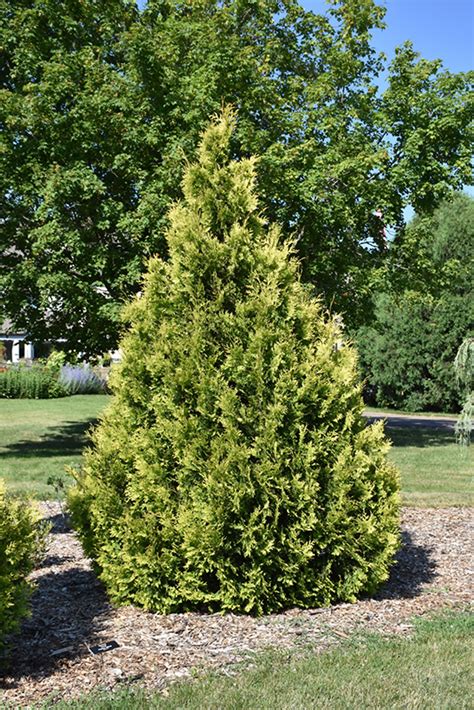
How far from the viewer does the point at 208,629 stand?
175 inches

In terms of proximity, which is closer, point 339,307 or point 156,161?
point 156,161

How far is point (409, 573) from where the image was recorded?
18.9 ft

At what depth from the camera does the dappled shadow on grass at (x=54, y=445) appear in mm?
13954

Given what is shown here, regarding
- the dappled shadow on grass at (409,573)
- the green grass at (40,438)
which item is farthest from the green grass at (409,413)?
the dappled shadow on grass at (409,573)

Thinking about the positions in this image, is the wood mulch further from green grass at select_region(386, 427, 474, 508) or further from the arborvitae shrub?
green grass at select_region(386, 427, 474, 508)

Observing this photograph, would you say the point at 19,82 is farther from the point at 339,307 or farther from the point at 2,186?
the point at 339,307

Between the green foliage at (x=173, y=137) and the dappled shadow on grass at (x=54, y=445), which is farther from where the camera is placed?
the dappled shadow on grass at (x=54, y=445)

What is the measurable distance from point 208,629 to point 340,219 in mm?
11184

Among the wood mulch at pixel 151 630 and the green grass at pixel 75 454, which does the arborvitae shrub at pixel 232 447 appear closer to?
the wood mulch at pixel 151 630

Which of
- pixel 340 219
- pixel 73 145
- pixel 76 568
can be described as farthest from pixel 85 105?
pixel 76 568

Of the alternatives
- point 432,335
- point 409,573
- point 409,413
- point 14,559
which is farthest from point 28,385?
point 14,559

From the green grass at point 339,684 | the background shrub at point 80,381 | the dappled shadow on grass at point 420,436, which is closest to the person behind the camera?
the green grass at point 339,684

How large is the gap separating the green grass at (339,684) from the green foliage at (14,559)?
608 millimetres

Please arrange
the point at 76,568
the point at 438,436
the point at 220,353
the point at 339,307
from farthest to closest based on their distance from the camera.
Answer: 1. the point at 438,436
2. the point at 339,307
3. the point at 76,568
4. the point at 220,353
